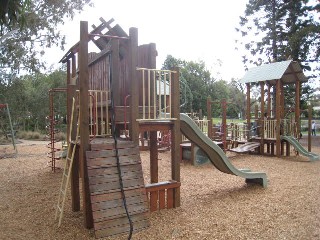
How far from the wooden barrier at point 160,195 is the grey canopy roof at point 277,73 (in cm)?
908

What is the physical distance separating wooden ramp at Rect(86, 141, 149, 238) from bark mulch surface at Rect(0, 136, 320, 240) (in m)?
0.21

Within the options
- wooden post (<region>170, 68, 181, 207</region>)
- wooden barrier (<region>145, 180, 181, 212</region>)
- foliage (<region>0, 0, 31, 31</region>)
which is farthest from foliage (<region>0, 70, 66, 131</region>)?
wooden barrier (<region>145, 180, 181, 212</region>)

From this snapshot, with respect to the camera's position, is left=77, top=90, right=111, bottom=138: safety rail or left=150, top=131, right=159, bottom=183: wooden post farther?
left=150, top=131, right=159, bottom=183: wooden post

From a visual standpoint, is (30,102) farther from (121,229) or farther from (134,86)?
(121,229)

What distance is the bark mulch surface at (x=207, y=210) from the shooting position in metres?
4.59

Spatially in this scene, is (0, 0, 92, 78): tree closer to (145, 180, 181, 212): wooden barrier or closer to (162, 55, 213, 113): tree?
(145, 180, 181, 212): wooden barrier

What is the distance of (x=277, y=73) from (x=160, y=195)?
9.62 m

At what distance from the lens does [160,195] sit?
5.80 meters

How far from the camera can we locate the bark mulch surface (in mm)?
4594

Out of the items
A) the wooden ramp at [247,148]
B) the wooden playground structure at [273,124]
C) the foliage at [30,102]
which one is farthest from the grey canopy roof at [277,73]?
the foliage at [30,102]

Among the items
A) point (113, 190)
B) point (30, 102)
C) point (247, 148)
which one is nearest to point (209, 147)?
point (113, 190)

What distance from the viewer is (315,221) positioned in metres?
4.94

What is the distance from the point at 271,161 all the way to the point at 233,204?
6.34 meters

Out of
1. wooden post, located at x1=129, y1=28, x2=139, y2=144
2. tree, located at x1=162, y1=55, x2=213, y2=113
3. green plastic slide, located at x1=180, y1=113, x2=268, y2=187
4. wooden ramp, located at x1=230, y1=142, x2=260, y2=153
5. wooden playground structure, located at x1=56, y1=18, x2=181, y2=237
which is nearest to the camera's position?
wooden playground structure, located at x1=56, y1=18, x2=181, y2=237
